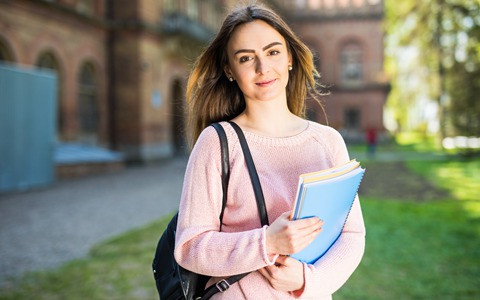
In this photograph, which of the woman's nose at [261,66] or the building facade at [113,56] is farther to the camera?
the building facade at [113,56]

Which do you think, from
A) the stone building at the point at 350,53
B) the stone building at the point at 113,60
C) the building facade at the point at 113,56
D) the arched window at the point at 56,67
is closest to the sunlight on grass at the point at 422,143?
the stone building at the point at 350,53

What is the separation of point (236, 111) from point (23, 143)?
11932mm

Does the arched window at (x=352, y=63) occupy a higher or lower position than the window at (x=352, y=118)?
higher

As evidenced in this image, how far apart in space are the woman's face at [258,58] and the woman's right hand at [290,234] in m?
0.54

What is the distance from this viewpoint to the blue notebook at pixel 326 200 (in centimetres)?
147

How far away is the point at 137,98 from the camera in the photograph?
1973cm

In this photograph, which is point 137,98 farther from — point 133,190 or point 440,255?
point 440,255

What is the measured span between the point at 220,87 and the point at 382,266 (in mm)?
4402

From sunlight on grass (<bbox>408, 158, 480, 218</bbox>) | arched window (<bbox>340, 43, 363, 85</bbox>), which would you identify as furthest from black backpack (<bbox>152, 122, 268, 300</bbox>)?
arched window (<bbox>340, 43, 363, 85</bbox>)

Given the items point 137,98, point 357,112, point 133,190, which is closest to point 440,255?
point 133,190

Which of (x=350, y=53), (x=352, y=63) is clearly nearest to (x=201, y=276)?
(x=352, y=63)

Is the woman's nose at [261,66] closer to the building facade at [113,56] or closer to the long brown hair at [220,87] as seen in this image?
the long brown hair at [220,87]

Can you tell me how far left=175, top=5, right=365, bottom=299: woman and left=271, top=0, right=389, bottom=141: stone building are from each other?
3554 cm

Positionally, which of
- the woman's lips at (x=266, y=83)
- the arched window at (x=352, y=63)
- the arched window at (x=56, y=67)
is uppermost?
the arched window at (x=352, y=63)
